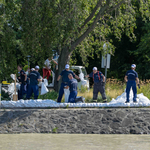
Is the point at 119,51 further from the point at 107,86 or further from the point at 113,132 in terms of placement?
the point at 113,132

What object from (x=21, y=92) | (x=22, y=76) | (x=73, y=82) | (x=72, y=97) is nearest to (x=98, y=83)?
(x=73, y=82)

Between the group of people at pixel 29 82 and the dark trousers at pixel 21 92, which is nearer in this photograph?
the group of people at pixel 29 82

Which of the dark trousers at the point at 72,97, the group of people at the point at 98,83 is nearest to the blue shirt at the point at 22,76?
the group of people at the point at 98,83

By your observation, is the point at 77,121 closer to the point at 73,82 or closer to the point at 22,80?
the point at 73,82

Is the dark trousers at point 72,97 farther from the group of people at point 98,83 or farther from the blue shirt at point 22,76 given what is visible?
the blue shirt at point 22,76

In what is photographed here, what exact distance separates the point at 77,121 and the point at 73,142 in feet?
8.64

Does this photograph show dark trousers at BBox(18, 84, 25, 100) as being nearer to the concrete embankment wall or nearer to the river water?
the concrete embankment wall

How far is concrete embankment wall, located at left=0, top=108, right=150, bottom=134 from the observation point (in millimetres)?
13172

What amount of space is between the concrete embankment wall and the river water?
2.25 ft

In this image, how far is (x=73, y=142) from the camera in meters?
10.7

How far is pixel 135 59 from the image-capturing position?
33.7 m

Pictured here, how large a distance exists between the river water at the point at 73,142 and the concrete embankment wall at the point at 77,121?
2.25 ft

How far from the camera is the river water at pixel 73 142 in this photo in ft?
31.9

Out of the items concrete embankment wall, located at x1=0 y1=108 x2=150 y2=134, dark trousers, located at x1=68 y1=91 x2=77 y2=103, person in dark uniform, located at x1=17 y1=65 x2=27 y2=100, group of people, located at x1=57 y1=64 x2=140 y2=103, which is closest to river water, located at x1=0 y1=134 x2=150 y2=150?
concrete embankment wall, located at x1=0 y1=108 x2=150 y2=134
